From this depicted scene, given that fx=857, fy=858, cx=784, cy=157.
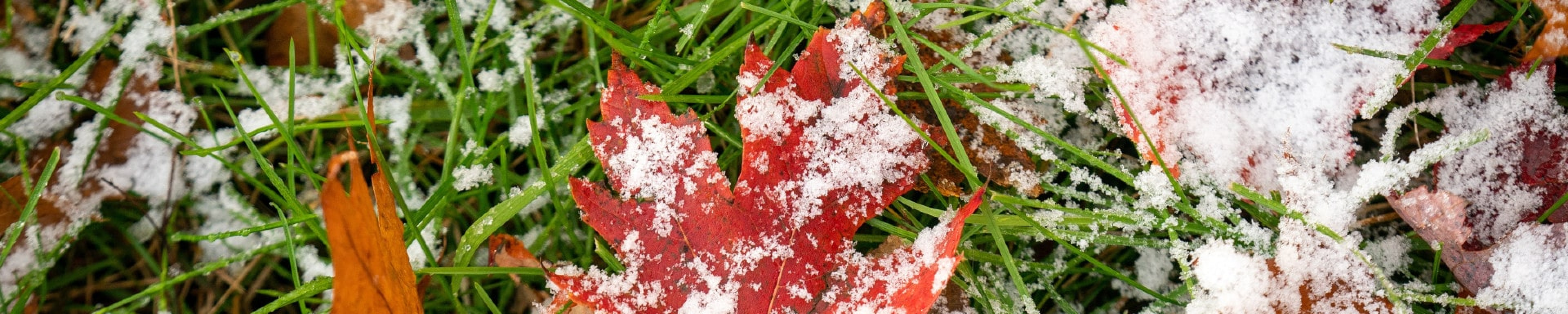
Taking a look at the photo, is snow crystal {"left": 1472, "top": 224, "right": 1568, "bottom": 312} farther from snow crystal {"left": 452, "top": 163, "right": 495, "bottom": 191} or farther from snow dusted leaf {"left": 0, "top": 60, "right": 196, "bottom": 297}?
snow dusted leaf {"left": 0, "top": 60, "right": 196, "bottom": 297}

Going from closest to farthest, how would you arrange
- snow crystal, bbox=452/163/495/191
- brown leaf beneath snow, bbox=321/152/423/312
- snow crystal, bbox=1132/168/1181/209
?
brown leaf beneath snow, bbox=321/152/423/312 → snow crystal, bbox=1132/168/1181/209 → snow crystal, bbox=452/163/495/191

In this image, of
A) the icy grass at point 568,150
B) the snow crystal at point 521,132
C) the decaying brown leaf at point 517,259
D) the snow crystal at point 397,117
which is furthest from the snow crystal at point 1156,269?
the snow crystal at point 397,117

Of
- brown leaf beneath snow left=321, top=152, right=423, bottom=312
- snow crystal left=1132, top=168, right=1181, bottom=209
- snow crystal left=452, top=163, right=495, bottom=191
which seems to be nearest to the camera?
brown leaf beneath snow left=321, top=152, right=423, bottom=312

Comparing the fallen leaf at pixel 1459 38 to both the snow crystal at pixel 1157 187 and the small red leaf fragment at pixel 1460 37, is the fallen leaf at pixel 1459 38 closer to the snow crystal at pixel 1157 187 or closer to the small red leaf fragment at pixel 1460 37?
the small red leaf fragment at pixel 1460 37

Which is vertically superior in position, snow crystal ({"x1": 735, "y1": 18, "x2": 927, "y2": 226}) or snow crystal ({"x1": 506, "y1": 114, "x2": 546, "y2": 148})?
snow crystal ({"x1": 735, "y1": 18, "x2": 927, "y2": 226})

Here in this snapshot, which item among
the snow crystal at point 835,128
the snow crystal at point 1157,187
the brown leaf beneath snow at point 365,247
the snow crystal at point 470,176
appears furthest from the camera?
the snow crystal at point 470,176

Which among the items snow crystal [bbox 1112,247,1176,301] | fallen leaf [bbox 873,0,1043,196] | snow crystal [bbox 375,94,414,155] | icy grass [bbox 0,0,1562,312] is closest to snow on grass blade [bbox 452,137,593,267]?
icy grass [bbox 0,0,1562,312]


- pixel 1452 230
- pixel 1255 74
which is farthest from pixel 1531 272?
pixel 1255 74
